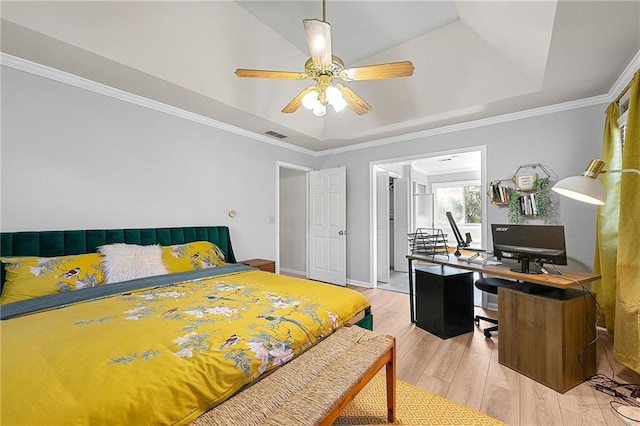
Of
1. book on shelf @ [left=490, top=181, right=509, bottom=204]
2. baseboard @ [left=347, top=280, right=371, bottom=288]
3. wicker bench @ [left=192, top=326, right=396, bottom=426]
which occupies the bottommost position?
baseboard @ [left=347, top=280, right=371, bottom=288]

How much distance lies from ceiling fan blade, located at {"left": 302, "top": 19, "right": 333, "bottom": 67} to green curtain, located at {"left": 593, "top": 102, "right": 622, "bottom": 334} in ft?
9.12

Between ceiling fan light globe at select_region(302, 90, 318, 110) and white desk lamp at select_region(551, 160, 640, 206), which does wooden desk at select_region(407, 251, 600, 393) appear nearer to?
white desk lamp at select_region(551, 160, 640, 206)

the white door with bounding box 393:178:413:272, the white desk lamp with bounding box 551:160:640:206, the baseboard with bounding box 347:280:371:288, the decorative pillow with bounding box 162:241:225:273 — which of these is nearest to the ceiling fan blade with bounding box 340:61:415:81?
the white desk lamp with bounding box 551:160:640:206

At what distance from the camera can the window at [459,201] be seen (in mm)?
7922

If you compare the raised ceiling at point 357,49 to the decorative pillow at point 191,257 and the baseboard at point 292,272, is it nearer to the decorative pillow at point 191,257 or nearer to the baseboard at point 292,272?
the decorative pillow at point 191,257

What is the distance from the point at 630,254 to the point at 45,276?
420 cm

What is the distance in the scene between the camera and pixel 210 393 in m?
1.07

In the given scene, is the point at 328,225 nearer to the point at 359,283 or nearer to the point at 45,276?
the point at 359,283

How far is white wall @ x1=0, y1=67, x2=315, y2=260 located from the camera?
7.34 ft

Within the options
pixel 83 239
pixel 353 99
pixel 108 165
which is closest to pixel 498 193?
pixel 353 99

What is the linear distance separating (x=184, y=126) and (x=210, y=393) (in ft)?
10.2

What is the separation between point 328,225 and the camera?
16.1 ft

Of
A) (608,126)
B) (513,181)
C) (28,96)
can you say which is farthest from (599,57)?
(28,96)

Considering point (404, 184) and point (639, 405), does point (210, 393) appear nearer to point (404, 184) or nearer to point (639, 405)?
point (639, 405)
